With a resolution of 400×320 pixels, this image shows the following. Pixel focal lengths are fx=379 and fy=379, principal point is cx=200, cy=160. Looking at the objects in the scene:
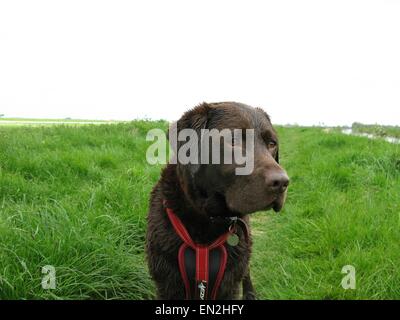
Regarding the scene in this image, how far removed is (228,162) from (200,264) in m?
0.65

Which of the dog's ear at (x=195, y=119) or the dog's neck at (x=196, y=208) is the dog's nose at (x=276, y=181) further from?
the dog's ear at (x=195, y=119)

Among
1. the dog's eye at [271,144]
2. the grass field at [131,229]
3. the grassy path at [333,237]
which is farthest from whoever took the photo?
the grassy path at [333,237]

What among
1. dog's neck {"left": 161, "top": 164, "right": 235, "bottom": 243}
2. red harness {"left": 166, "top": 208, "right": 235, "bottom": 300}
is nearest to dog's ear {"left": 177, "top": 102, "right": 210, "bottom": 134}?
dog's neck {"left": 161, "top": 164, "right": 235, "bottom": 243}

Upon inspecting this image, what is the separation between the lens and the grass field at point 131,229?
8.12ft

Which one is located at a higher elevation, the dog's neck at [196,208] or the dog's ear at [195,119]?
the dog's ear at [195,119]

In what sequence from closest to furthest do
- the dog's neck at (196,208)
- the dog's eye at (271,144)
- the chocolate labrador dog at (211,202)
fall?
the chocolate labrador dog at (211,202)
the dog's neck at (196,208)
the dog's eye at (271,144)

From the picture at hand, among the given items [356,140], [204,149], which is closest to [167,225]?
[204,149]

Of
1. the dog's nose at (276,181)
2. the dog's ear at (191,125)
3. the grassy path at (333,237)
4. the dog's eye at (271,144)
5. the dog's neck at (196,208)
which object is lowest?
the grassy path at (333,237)

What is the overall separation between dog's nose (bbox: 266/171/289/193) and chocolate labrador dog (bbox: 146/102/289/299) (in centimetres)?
9

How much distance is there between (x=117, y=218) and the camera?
130 inches

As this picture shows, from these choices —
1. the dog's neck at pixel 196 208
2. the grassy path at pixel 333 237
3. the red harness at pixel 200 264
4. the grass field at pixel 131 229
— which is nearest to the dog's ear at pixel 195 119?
the dog's neck at pixel 196 208

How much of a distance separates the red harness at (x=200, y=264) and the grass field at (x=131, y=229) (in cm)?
53

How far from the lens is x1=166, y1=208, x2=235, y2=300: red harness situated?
2.27m

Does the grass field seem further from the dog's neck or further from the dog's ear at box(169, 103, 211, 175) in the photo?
the dog's ear at box(169, 103, 211, 175)
